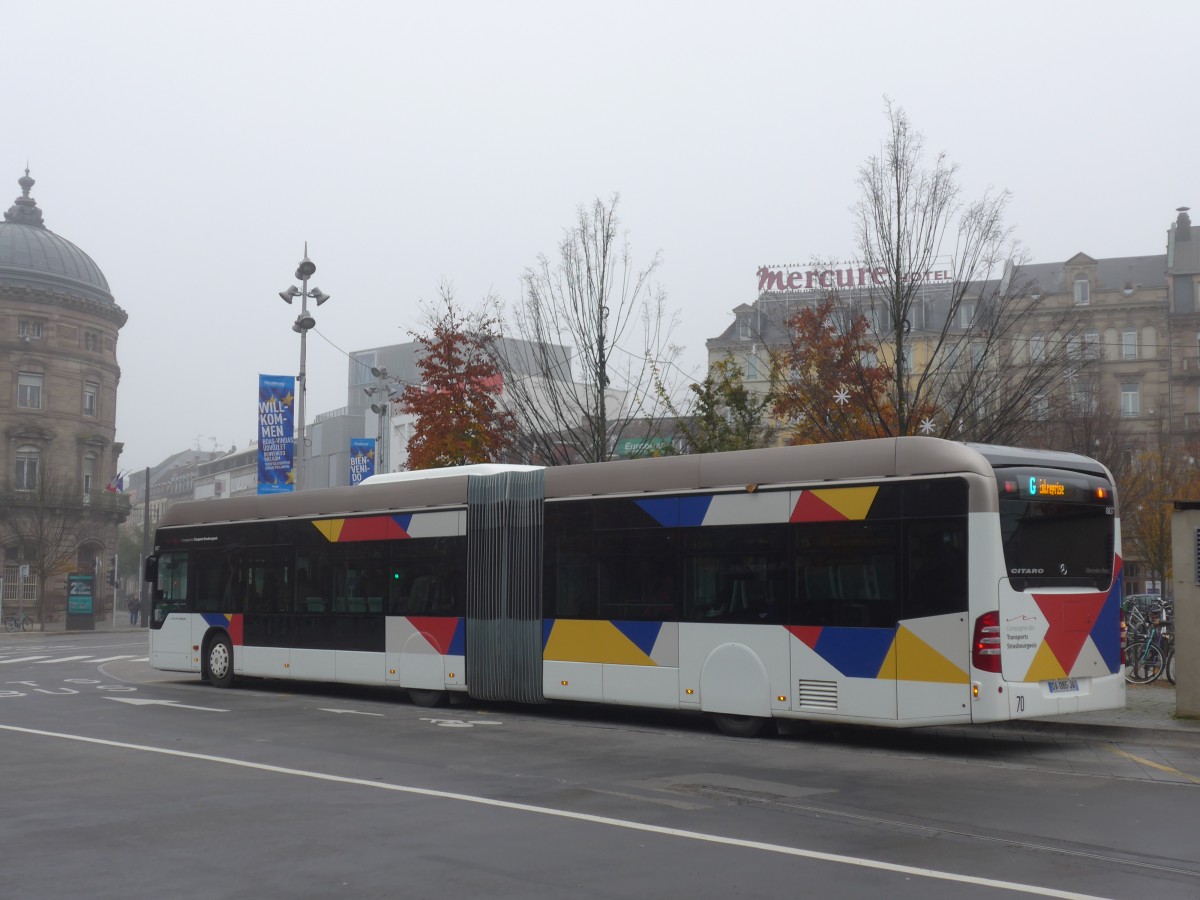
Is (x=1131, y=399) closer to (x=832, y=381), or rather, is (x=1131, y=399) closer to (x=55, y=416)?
(x=832, y=381)

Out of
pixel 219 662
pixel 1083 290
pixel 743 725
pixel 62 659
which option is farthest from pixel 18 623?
pixel 1083 290

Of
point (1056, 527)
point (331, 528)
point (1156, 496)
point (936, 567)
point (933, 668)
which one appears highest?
point (1156, 496)

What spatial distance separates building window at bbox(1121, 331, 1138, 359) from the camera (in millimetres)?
74312

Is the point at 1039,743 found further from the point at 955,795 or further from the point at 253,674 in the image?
the point at 253,674

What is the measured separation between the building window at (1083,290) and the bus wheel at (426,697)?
210ft

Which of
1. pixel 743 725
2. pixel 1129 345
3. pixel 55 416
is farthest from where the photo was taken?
pixel 1129 345

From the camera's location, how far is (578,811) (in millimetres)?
9484

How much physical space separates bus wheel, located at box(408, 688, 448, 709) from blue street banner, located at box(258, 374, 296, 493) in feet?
39.3

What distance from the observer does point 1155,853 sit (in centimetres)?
795

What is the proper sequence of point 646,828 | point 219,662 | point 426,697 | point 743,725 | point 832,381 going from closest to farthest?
point 646,828 → point 743,725 → point 426,697 → point 219,662 → point 832,381

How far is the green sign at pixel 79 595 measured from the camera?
5803 cm

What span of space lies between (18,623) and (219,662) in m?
44.7

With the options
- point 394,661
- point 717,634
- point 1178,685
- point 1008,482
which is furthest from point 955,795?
point 394,661

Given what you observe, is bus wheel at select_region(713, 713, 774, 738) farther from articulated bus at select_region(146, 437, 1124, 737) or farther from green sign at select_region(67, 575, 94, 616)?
green sign at select_region(67, 575, 94, 616)
